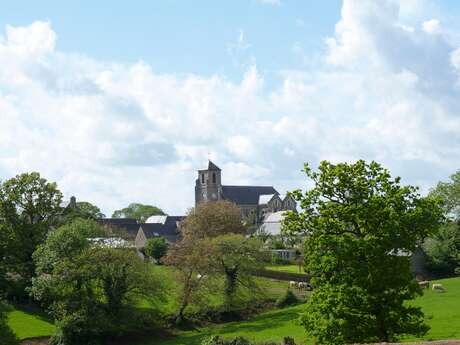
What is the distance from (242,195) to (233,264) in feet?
318

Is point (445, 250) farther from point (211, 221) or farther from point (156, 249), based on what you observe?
point (156, 249)

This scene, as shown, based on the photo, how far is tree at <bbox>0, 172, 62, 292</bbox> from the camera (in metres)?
63.7

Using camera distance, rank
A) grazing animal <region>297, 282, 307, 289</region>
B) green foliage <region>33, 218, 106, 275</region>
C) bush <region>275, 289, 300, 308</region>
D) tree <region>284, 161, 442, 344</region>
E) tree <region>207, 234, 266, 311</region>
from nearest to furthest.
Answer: tree <region>284, 161, 442, 344</region> → green foliage <region>33, 218, 106, 275</region> → tree <region>207, 234, 266, 311</region> → bush <region>275, 289, 300, 308</region> → grazing animal <region>297, 282, 307, 289</region>

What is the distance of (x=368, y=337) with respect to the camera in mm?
26453

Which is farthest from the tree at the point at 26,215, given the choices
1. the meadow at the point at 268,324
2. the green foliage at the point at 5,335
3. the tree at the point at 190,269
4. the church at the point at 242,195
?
the church at the point at 242,195


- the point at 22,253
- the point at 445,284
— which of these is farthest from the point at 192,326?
the point at 445,284

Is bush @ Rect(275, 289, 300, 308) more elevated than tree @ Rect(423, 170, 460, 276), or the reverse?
tree @ Rect(423, 170, 460, 276)

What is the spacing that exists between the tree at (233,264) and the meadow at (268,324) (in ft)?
10.5

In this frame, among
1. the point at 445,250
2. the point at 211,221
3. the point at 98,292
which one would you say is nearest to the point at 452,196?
the point at 445,250

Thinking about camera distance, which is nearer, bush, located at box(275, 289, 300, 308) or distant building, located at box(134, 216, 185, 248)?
bush, located at box(275, 289, 300, 308)

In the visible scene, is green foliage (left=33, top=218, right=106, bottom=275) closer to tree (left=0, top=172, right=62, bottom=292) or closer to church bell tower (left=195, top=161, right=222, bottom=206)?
tree (left=0, top=172, right=62, bottom=292)

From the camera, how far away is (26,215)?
2660 inches

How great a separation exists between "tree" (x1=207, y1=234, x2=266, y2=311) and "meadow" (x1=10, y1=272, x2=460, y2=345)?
320cm

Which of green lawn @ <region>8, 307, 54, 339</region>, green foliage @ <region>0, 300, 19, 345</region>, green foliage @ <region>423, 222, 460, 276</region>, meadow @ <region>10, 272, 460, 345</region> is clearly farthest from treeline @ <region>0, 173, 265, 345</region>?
green foliage @ <region>423, 222, 460, 276</region>
